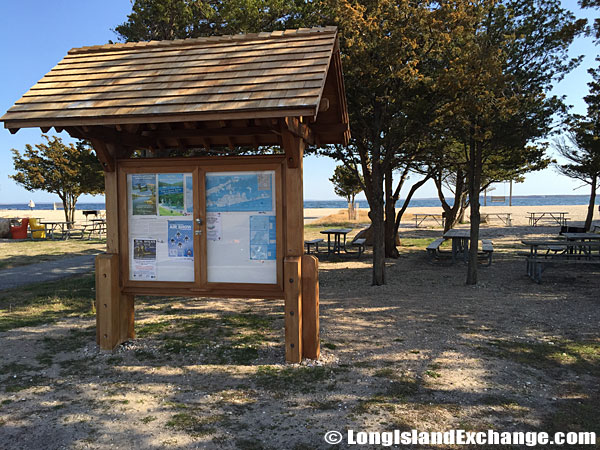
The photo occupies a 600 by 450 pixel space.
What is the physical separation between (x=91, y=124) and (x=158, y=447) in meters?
3.34

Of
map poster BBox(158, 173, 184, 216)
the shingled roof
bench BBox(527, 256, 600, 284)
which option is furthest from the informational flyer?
bench BBox(527, 256, 600, 284)

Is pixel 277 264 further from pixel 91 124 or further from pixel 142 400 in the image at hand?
pixel 91 124

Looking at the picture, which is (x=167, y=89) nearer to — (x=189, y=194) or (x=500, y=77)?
(x=189, y=194)

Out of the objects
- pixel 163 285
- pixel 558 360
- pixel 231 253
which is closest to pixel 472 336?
pixel 558 360

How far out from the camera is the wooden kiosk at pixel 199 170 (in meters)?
4.82

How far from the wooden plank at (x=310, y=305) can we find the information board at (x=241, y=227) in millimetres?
379

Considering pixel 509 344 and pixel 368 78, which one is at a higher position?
pixel 368 78

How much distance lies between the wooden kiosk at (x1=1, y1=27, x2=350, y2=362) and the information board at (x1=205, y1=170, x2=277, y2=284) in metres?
0.01

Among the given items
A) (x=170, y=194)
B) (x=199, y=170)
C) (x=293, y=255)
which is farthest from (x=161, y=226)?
(x=293, y=255)

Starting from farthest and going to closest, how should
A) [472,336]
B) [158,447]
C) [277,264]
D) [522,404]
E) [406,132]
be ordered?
[406,132], [472,336], [277,264], [522,404], [158,447]

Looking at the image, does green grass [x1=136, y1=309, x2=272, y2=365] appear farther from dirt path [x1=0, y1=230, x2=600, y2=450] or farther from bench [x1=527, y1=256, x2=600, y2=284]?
bench [x1=527, y1=256, x2=600, y2=284]

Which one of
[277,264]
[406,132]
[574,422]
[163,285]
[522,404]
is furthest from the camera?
[406,132]

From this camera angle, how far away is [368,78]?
30.6 feet

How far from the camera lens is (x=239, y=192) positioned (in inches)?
208
